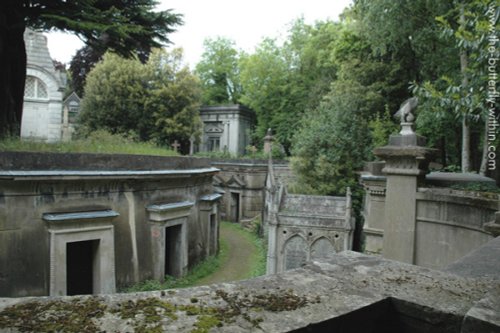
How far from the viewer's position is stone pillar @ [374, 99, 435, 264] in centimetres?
636

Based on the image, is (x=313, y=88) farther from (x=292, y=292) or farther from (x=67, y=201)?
(x=292, y=292)

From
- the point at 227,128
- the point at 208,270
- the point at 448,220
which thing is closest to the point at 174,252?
the point at 208,270

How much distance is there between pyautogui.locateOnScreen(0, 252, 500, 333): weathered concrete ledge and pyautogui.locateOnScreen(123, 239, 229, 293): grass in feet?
28.6

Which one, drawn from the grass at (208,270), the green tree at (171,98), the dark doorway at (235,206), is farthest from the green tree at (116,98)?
the grass at (208,270)

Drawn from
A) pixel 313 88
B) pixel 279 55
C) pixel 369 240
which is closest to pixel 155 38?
pixel 369 240

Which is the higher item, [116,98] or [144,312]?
[116,98]

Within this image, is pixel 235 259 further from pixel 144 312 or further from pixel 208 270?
pixel 144 312

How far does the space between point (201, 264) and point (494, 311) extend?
42.2 feet

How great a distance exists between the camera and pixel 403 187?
6.48 metres

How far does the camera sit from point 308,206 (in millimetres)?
13125

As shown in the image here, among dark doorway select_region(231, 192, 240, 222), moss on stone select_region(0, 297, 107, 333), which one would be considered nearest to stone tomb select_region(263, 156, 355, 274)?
moss on stone select_region(0, 297, 107, 333)

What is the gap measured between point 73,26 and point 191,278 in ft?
28.1

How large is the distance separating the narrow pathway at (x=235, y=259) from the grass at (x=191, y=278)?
0.18 m

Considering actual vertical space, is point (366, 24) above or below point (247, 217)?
above
